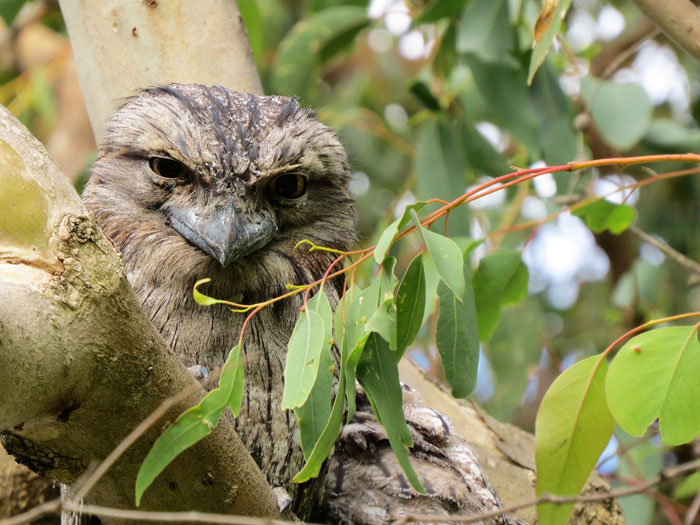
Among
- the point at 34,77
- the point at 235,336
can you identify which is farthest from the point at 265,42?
the point at 235,336

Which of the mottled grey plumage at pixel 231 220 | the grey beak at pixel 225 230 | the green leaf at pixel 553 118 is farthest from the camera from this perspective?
the green leaf at pixel 553 118

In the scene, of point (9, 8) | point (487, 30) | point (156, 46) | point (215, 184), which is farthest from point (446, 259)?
point (9, 8)

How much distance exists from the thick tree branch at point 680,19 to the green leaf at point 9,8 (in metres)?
1.99

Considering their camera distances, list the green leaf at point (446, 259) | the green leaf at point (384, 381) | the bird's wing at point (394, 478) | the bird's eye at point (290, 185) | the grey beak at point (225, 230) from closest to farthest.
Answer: the green leaf at point (446, 259)
the green leaf at point (384, 381)
the grey beak at point (225, 230)
the bird's eye at point (290, 185)
the bird's wing at point (394, 478)

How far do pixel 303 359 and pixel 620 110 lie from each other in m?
1.89

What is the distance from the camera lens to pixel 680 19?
179 centimetres

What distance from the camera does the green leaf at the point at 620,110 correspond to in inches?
109

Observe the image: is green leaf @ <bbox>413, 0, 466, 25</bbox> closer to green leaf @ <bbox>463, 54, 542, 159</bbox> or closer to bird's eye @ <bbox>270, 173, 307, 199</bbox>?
green leaf @ <bbox>463, 54, 542, 159</bbox>

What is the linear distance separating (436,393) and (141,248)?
4.79 ft

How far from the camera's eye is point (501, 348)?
3955 mm

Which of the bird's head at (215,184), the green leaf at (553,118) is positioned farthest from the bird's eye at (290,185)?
the green leaf at (553,118)

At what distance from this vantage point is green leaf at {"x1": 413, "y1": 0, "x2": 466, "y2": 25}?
114 inches

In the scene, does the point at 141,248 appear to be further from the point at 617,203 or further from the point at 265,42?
the point at 265,42

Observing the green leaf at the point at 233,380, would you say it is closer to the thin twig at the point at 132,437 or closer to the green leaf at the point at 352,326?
the thin twig at the point at 132,437
